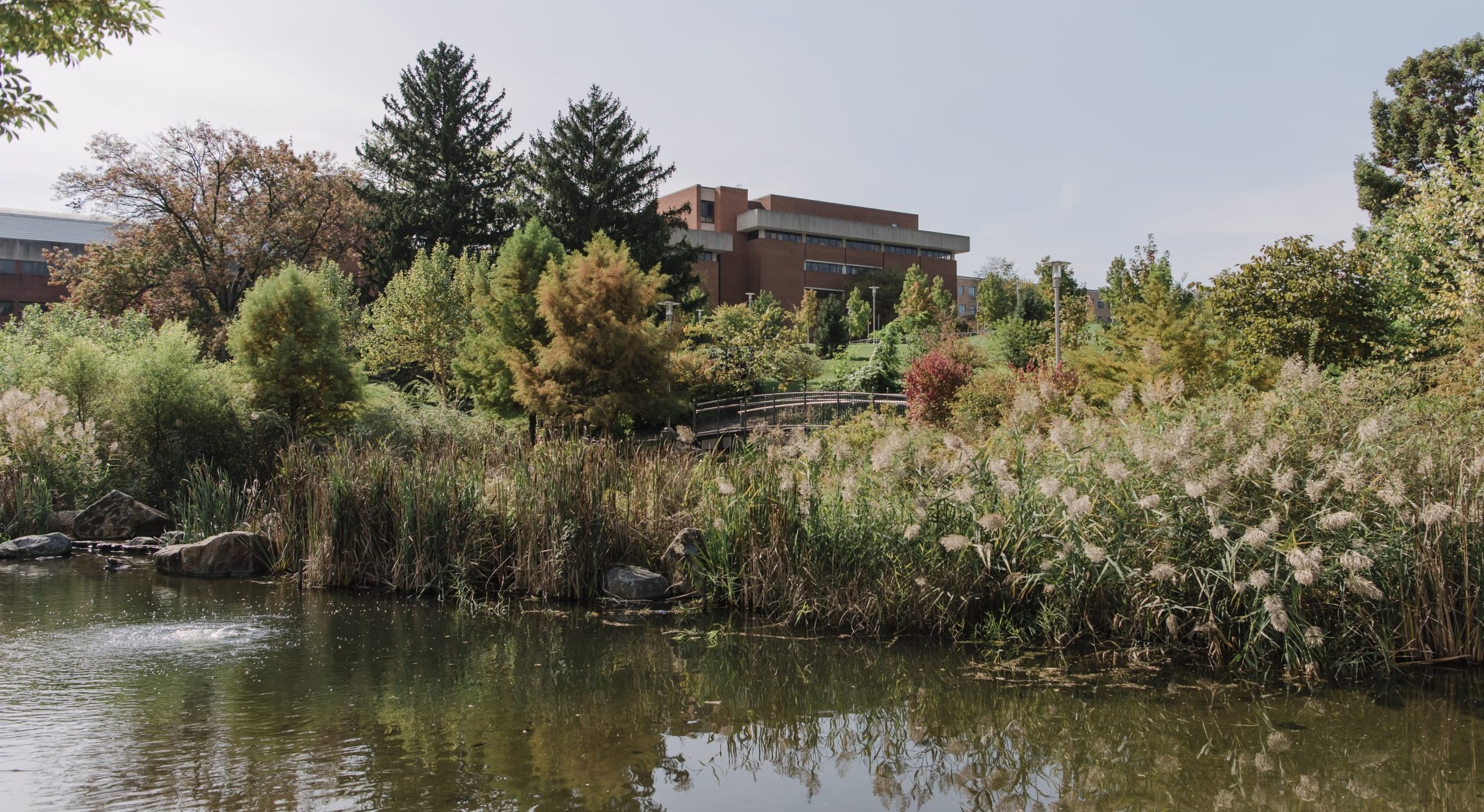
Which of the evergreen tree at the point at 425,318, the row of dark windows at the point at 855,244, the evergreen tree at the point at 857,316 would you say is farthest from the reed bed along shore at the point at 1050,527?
the row of dark windows at the point at 855,244

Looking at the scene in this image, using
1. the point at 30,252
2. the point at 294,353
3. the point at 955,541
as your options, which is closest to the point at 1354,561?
the point at 955,541

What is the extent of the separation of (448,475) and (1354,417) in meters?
7.96

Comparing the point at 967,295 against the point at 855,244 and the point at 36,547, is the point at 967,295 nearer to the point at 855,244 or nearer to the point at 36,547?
the point at 855,244

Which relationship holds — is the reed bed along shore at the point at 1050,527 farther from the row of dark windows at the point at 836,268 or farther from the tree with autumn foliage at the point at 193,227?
the row of dark windows at the point at 836,268

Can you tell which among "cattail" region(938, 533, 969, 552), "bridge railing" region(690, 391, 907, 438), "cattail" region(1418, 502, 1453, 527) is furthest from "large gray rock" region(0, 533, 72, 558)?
"cattail" region(1418, 502, 1453, 527)

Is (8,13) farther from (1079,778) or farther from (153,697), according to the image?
(1079,778)

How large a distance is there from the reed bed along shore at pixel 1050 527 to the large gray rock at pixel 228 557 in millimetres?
1391

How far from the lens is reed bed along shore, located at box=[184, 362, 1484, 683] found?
6.37 m

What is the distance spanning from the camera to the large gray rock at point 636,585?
933cm

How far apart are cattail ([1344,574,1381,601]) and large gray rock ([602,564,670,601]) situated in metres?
5.63

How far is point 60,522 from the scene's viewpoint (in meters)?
13.7

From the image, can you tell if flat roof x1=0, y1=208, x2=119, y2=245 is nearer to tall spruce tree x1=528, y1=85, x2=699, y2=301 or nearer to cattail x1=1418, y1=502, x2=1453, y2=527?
tall spruce tree x1=528, y1=85, x2=699, y2=301

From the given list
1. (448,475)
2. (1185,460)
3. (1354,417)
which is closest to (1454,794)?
(1185,460)

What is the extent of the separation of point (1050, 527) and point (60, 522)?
44.4ft
